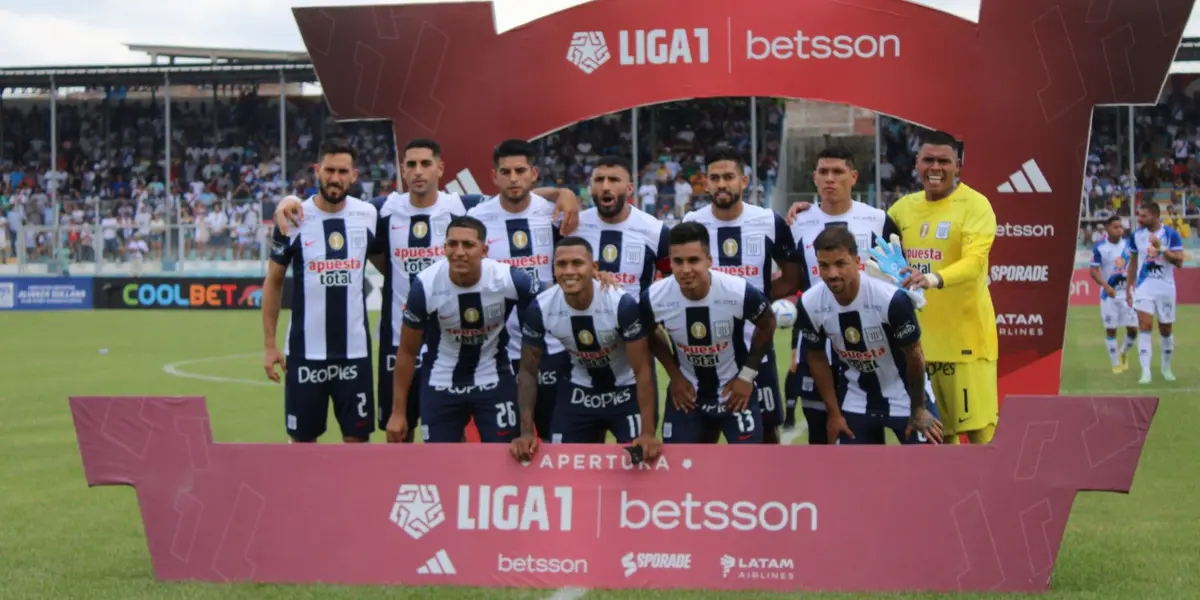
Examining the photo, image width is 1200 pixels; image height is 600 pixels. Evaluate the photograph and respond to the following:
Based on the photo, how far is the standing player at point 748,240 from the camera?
7.49 m

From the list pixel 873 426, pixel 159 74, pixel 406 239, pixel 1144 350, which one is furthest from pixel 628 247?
pixel 159 74

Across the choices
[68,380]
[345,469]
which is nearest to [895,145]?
[68,380]

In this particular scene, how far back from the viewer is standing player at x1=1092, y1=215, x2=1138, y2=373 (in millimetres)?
16781

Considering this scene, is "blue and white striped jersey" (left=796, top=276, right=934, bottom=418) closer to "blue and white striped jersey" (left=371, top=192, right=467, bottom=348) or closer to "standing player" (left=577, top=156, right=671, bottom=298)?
"standing player" (left=577, top=156, right=671, bottom=298)

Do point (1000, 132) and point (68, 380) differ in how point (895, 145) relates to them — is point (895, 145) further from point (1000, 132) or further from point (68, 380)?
point (1000, 132)

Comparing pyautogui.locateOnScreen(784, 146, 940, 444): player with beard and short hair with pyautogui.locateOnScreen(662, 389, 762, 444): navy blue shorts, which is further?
pyautogui.locateOnScreen(784, 146, 940, 444): player with beard and short hair

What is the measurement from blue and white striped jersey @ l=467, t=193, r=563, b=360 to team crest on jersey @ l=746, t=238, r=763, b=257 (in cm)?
109

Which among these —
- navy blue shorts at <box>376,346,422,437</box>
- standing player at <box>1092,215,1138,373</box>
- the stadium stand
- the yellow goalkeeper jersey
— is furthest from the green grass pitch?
the stadium stand

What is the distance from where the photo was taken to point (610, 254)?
25.1 ft

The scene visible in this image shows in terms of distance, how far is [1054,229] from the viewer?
1002 cm

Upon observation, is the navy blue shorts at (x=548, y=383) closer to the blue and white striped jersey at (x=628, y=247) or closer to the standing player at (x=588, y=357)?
the standing player at (x=588, y=357)

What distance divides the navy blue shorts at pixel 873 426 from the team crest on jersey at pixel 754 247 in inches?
42.3

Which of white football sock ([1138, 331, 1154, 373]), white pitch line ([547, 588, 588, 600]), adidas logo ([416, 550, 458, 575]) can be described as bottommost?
white pitch line ([547, 588, 588, 600])

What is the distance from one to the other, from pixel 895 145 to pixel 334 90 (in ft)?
87.6
